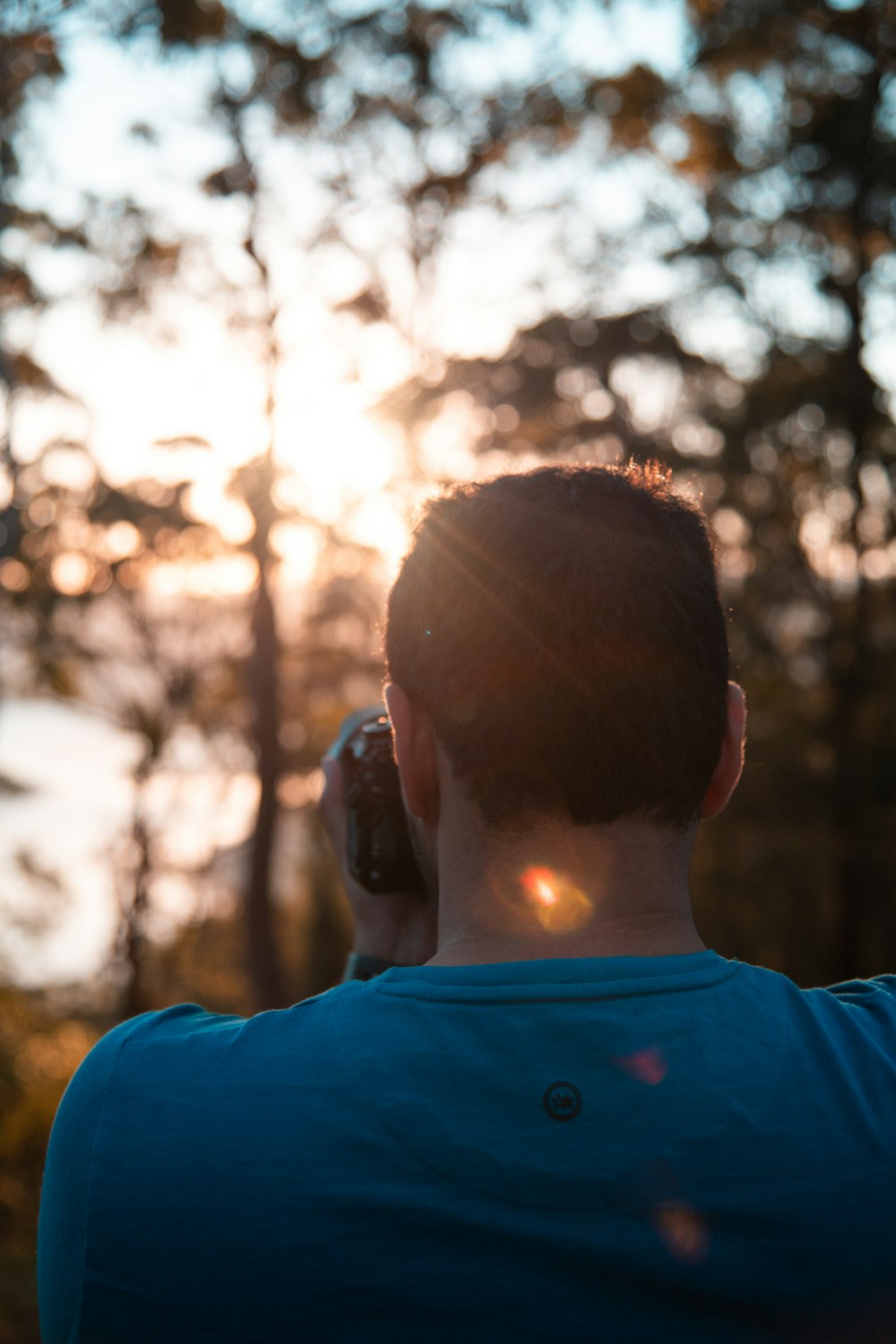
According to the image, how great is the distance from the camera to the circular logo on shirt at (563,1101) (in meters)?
0.78

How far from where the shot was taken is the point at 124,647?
Result: 16828 mm

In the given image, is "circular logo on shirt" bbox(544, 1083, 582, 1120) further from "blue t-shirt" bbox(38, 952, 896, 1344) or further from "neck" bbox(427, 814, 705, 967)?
"neck" bbox(427, 814, 705, 967)

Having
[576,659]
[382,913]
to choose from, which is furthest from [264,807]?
[576,659]

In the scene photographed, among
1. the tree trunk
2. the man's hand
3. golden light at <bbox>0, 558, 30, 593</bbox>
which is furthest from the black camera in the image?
the tree trunk

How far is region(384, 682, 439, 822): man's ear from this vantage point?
0.98 metres

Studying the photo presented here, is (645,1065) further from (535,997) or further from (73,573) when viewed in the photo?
(73,573)

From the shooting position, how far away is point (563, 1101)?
0.79 m

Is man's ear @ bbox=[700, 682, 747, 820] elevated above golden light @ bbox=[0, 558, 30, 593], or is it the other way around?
golden light @ bbox=[0, 558, 30, 593]

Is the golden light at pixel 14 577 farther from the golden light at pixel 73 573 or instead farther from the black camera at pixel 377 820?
the black camera at pixel 377 820

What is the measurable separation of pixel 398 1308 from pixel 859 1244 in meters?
0.34

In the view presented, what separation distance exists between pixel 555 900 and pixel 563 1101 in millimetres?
166

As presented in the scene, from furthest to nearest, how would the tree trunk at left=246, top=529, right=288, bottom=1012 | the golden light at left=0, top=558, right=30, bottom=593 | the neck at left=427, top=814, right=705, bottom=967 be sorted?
the tree trunk at left=246, top=529, right=288, bottom=1012 < the golden light at left=0, top=558, right=30, bottom=593 < the neck at left=427, top=814, right=705, bottom=967

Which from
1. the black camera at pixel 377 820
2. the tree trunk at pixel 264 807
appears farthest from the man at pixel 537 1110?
the tree trunk at pixel 264 807

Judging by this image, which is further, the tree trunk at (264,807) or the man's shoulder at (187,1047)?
the tree trunk at (264,807)
